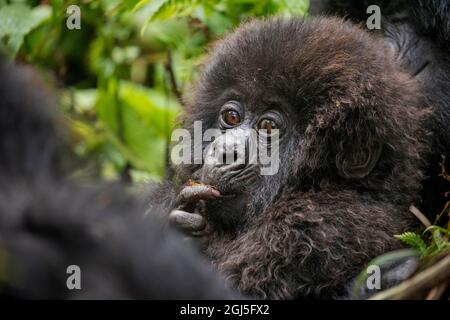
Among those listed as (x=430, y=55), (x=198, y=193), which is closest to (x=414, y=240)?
(x=198, y=193)

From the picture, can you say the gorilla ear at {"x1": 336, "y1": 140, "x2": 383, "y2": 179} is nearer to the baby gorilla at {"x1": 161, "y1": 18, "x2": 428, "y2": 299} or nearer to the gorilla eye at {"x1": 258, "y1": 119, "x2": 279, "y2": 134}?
the baby gorilla at {"x1": 161, "y1": 18, "x2": 428, "y2": 299}

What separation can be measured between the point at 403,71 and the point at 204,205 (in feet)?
2.78

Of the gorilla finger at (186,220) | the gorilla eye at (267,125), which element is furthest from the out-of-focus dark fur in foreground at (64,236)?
the gorilla eye at (267,125)

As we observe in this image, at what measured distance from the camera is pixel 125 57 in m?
4.62

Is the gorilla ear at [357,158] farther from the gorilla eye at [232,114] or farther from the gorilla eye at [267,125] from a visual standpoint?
the gorilla eye at [232,114]

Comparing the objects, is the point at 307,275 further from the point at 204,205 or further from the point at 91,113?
the point at 91,113

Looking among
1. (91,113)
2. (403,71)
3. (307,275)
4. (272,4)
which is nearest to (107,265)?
(307,275)

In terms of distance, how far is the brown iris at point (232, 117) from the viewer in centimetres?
264

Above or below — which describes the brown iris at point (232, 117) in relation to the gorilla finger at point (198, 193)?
above

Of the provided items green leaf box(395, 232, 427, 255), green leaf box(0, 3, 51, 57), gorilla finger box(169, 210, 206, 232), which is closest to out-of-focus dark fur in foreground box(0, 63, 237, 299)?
green leaf box(395, 232, 427, 255)

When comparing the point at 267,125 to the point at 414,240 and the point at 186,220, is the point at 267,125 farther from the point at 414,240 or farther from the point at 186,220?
the point at 414,240

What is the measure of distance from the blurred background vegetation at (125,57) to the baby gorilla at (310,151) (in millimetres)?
562

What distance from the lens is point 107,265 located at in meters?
1.48
